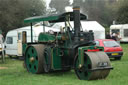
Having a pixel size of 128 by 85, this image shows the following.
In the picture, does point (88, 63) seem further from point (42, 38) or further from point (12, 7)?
point (12, 7)

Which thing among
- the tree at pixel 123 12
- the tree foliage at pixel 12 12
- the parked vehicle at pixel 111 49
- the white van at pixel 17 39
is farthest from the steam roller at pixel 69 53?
the tree at pixel 123 12

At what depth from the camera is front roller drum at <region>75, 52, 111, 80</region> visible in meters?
9.30

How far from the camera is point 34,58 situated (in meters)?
11.8

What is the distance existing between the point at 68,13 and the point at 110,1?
66770mm

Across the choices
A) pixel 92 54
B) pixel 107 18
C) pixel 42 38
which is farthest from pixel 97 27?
pixel 107 18

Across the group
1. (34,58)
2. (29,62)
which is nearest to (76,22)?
(34,58)

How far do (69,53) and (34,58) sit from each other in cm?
183

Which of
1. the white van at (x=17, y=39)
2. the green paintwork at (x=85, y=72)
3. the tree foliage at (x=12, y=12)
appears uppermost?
the tree foliage at (x=12, y=12)

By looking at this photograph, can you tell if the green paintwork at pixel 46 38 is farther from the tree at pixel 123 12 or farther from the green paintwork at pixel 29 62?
the tree at pixel 123 12

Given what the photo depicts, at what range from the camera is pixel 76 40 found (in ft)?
34.4

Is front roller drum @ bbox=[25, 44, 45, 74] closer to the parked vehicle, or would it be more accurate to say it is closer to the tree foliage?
the parked vehicle

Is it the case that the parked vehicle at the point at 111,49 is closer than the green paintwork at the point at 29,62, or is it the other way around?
the green paintwork at the point at 29,62

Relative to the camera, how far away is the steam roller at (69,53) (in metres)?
9.52

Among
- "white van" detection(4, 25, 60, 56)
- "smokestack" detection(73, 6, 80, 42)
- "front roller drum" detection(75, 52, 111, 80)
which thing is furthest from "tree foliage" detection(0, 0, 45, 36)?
"front roller drum" detection(75, 52, 111, 80)
